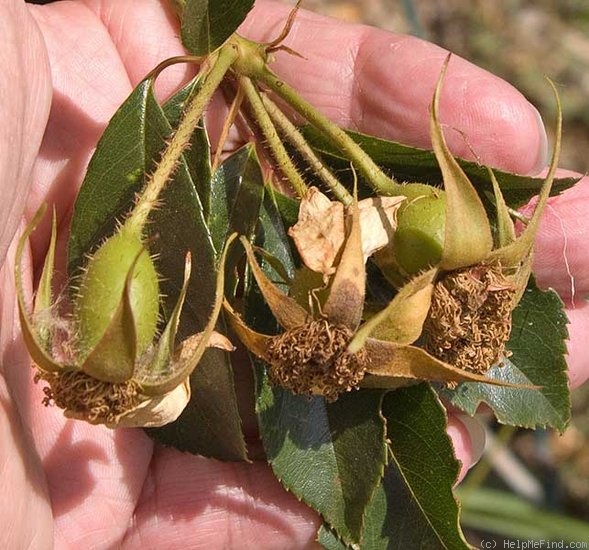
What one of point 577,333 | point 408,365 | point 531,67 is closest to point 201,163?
point 408,365

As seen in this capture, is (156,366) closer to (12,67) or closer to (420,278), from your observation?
(420,278)

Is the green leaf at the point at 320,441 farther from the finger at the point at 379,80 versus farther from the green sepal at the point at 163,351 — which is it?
the finger at the point at 379,80

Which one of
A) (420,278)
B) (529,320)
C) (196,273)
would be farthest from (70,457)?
(529,320)

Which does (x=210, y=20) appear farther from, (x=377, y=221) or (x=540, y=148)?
(x=540, y=148)

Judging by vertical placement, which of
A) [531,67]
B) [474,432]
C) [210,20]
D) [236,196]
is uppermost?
[210,20]

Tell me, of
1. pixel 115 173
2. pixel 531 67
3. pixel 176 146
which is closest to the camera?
pixel 176 146

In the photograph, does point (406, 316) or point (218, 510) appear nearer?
point (406, 316)
